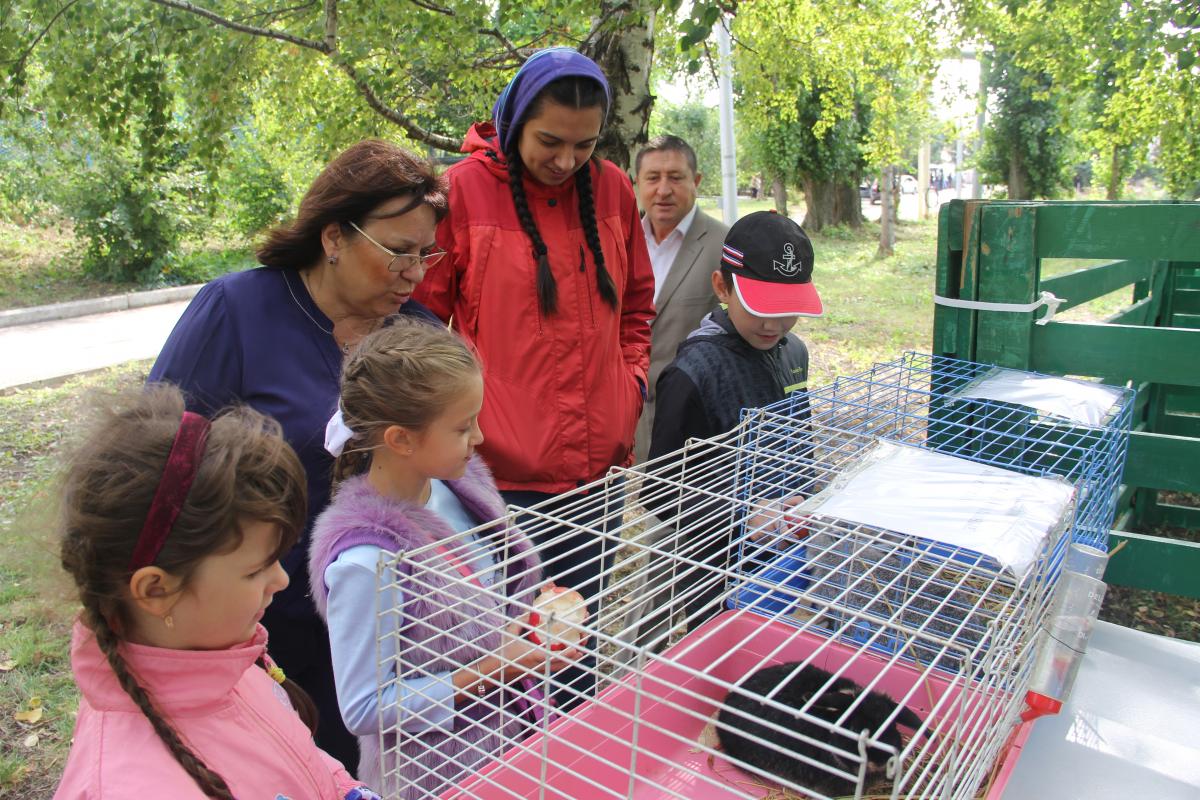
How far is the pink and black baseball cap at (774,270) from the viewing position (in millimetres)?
2328

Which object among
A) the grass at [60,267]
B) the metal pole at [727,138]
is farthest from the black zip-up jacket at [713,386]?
the grass at [60,267]

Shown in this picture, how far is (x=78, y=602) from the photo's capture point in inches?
43.3

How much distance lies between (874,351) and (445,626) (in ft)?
26.6

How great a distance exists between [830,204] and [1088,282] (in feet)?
63.1

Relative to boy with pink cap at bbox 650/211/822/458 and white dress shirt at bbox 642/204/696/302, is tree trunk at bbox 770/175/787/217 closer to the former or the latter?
white dress shirt at bbox 642/204/696/302

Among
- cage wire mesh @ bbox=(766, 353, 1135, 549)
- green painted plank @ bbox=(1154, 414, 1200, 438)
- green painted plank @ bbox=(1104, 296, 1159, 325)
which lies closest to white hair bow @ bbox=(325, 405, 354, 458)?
cage wire mesh @ bbox=(766, 353, 1135, 549)

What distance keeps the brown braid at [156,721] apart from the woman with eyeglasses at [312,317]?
0.71 metres

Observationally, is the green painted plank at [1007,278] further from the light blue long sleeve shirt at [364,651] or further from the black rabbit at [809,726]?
the light blue long sleeve shirt at [364,651]

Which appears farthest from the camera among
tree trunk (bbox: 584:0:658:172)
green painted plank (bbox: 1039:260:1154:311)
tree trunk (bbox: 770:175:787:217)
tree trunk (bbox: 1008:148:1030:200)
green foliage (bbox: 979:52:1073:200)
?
tree trunk (bbox: 770:175:787:217)

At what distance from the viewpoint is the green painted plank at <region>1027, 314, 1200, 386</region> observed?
2.17 metres

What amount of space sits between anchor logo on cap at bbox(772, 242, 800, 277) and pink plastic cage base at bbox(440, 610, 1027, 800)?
1.06 metres

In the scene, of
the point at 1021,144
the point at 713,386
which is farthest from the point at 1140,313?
the point at 1021,144

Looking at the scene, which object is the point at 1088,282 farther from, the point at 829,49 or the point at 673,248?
the point at 829,49

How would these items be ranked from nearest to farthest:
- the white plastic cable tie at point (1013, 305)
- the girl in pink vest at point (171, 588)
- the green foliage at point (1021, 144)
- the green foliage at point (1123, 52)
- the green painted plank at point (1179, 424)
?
the girl in pink vest at point (171, 588), the white plastic cable tie at point (1013, 305), the green painted plank at point (1179, 424), the green foliage at point (1123, 52), the green foliage at point (1021, 144)
